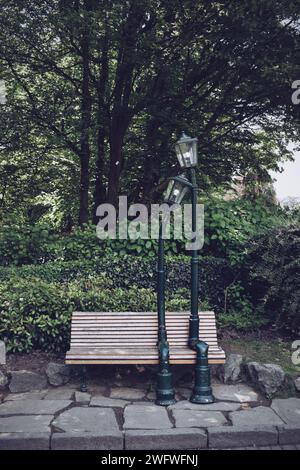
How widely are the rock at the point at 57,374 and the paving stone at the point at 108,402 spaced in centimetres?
68

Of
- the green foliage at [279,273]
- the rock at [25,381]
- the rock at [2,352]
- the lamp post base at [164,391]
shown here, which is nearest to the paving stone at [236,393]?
the lamp post base at [164,391]

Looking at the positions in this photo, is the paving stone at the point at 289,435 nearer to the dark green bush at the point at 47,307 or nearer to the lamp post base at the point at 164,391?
the lamp post base at the point at 164,391

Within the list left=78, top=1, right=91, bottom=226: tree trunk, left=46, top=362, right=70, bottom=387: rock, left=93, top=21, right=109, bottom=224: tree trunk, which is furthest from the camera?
left=93, top=21, right=109, bottom=224: tree trunk

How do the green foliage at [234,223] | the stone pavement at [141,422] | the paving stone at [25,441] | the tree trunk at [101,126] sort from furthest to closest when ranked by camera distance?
the tree trunk at [101,126]
the green foliage at [234,223]
the stone pavement at [141,422]
the paving stone at [25,441]

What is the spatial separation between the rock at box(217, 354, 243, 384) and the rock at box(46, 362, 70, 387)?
6.91ft

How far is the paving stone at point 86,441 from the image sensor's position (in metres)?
4.79

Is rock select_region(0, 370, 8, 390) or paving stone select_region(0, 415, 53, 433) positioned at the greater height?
rock select_region(0, 370, 8, 390)

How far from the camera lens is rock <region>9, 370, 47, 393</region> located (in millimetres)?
6285

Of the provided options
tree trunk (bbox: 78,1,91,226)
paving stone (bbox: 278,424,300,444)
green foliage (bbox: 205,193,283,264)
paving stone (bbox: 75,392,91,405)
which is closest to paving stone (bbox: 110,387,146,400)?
paving stone (bbox: 75,392,91,405)

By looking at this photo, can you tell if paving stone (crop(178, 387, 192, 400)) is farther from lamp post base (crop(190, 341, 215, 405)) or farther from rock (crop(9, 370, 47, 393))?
rock (crop(9, 370, 47, 393))

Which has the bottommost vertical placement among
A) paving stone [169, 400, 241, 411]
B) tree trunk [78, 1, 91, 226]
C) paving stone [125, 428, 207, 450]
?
paving stone [125, 428, 207, 450]

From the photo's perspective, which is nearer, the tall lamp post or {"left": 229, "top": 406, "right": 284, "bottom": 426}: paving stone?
{"left": 229, "top": 406, "right": 284, "bottom": 426}: paving stone
